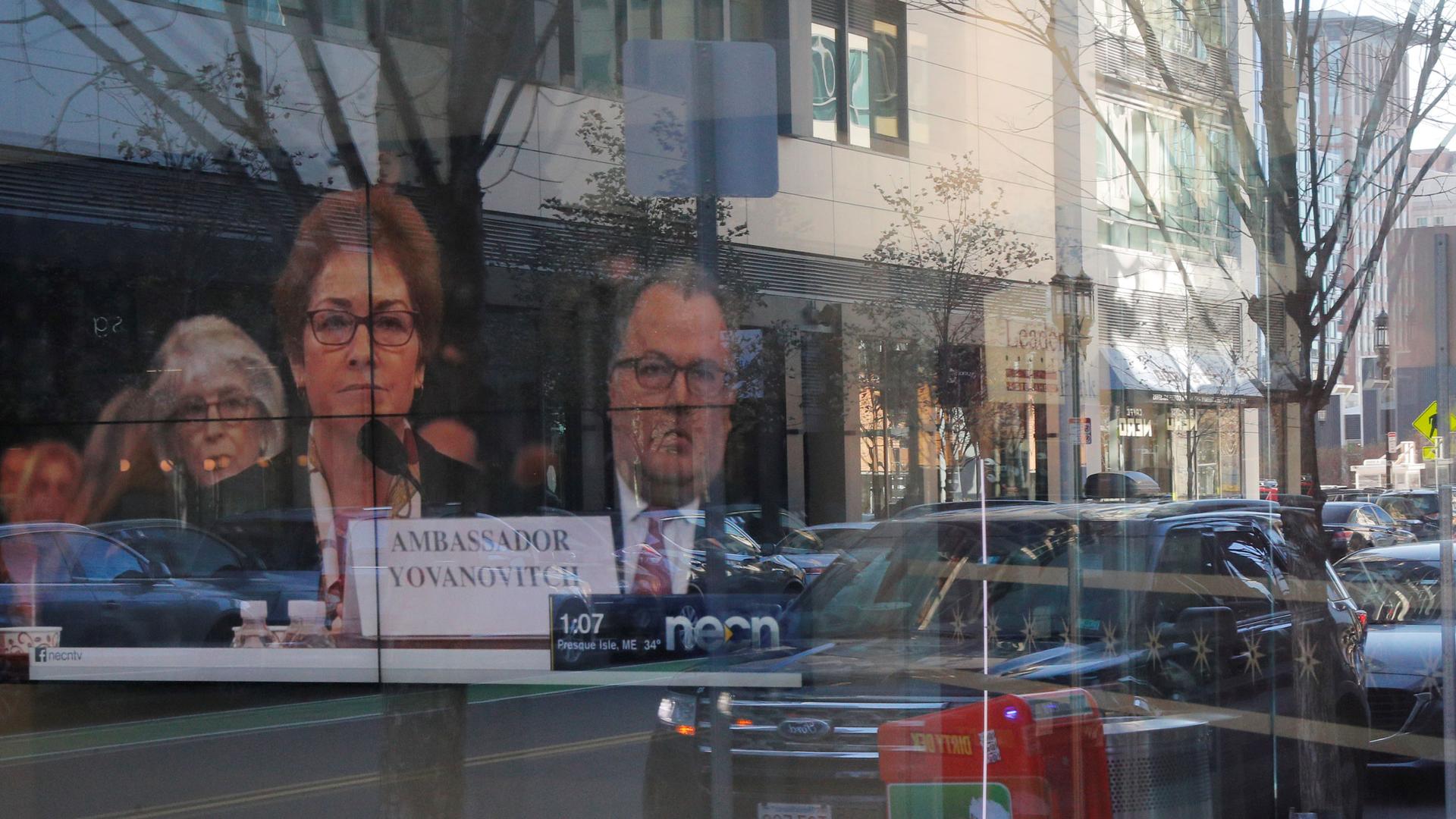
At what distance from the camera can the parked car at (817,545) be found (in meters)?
4.69

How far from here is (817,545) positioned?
474 cm

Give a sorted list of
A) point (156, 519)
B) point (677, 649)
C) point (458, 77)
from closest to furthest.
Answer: point (677, 649), point (458, 77), point (156, 519)

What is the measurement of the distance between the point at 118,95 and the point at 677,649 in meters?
5.07

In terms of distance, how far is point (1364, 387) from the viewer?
422 cm

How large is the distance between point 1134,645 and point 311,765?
A: 21.3 feet

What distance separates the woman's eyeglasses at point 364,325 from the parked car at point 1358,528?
4.45 meters

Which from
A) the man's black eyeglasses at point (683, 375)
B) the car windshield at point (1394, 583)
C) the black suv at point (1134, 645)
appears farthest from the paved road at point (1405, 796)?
the man's black eyeglasses at point (683, 375)

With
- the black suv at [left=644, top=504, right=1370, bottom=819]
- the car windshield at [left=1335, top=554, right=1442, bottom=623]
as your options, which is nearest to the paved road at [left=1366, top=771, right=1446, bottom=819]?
the black suv at [left=644, top=504, right=1370, bottom=819]

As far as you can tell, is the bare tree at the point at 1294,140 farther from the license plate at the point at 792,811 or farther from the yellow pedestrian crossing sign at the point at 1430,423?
the license plate at the point at 792,811

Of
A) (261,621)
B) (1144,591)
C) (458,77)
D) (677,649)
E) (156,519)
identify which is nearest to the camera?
(1144,591)

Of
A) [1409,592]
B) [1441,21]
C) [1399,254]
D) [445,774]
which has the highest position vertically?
[1441,21]

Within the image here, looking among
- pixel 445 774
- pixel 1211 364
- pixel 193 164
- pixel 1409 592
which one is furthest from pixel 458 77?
pixel 1409 592

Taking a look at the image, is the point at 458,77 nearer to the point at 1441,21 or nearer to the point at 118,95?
the point at 118,95

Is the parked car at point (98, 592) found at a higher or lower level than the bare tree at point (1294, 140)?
lower
